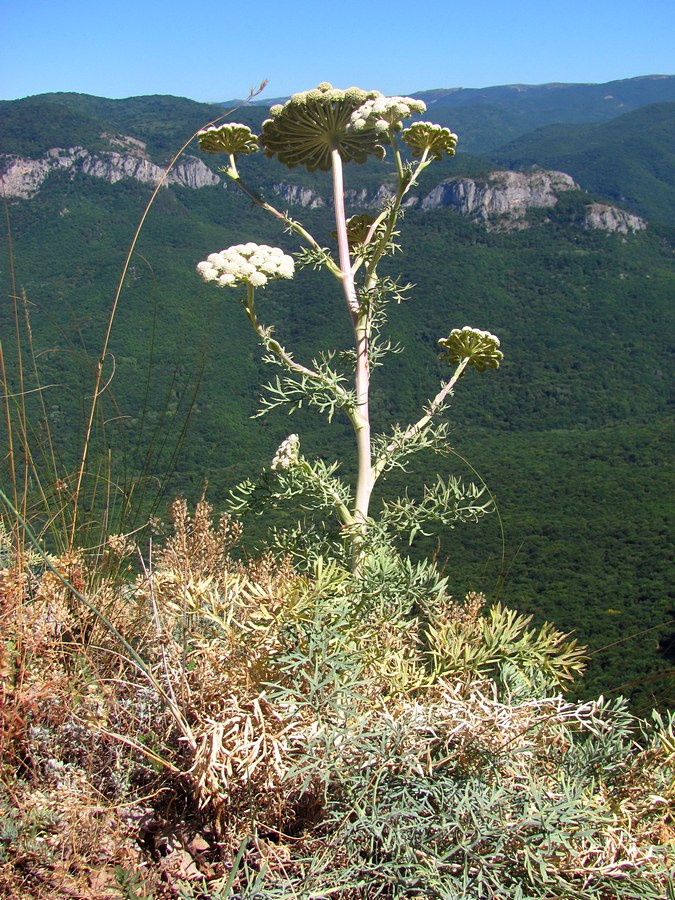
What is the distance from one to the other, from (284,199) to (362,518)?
8231 cm

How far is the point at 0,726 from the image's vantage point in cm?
150

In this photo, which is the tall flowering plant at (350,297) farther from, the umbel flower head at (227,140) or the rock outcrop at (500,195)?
the rock outcrop at (500,195)

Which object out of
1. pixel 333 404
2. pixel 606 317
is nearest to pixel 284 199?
pixel 606 317

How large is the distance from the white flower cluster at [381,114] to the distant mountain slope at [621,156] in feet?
378

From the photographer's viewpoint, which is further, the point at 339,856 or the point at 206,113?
the point at 206,113

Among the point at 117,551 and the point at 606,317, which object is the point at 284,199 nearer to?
the point at 606,317

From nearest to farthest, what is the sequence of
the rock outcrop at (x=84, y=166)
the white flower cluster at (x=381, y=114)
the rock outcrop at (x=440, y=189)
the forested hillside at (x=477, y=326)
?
1. the white flower cluster at (x=381, y=114)
2. the forested hillside at (x=477, y=326)
3. the rock outcrop at (x=440, y=189)
4. the rock outcrop at (x=84, y=166)

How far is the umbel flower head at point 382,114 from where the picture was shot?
2.21 m

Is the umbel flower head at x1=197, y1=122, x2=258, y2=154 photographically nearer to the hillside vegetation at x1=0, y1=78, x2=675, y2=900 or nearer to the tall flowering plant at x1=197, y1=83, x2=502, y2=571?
the tall flowering plant at x1=197, y1=83, x2=502, y2=571

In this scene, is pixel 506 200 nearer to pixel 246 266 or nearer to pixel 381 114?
pixel 381 114

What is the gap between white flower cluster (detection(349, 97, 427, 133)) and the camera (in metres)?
2.21

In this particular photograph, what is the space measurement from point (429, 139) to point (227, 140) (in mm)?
695

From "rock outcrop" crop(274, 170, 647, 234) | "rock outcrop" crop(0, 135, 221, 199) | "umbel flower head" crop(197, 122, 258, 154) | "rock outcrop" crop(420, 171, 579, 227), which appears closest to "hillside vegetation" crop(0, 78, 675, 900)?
"umbel flower head" crop(197, 122, 258, 154)

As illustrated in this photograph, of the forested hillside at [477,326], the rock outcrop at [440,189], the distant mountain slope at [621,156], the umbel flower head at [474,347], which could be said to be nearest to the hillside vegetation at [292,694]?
the umbel flower head at [474,347]
